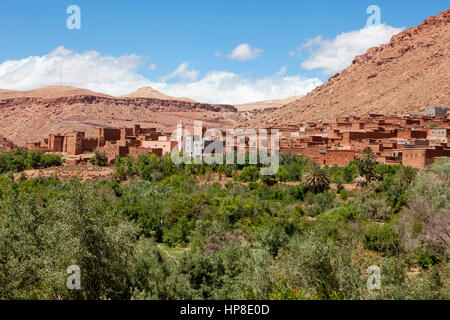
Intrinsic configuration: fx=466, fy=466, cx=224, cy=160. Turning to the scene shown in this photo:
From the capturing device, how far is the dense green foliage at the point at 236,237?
31.4ft

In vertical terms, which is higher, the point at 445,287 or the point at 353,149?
the point at 353,149

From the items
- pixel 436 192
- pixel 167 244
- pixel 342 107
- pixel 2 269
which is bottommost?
pixel 167 244

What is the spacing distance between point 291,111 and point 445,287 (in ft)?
181

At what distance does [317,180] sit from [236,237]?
841cm

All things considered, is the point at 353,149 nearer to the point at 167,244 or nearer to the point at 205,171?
the point at 205,171

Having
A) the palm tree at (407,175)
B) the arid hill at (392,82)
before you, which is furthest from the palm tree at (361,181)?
the arid hill at (392,82)

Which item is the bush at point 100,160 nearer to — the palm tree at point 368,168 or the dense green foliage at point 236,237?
the dense green foliage at point 236,237

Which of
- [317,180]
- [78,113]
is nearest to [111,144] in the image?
[317,180]

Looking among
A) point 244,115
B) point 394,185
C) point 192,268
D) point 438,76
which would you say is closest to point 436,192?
point 394,185

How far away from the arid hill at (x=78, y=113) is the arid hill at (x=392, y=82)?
2441 centimetres

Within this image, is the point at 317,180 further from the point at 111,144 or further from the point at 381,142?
the point at 111,144

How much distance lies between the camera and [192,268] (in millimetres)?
12359

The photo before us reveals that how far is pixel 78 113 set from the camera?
8162cm
